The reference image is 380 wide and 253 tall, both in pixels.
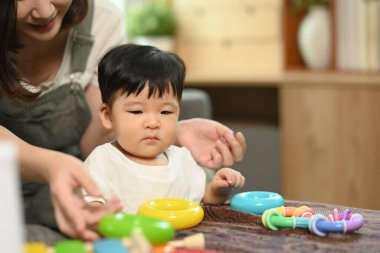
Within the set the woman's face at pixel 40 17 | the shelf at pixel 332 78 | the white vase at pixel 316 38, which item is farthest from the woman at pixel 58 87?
the white vase at pixel 316 38

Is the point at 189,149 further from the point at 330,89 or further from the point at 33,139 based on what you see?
the point at 330,89

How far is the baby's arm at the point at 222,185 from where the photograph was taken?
48.8 inches

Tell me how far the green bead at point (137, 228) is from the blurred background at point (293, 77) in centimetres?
181

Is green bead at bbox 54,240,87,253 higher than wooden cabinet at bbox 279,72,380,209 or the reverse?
higher

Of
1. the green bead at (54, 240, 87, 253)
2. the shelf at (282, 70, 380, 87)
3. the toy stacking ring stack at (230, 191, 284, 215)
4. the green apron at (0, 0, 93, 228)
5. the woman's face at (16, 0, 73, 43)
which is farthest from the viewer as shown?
the shelf at (282, 70, 380, 87)

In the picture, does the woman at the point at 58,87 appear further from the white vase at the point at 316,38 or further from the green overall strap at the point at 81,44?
the white vase at the point at 316,38

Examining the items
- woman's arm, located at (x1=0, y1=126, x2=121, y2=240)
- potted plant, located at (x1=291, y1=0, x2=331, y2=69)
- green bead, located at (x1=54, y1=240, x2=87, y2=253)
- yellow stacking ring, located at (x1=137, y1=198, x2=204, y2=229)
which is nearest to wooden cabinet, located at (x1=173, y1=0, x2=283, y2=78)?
potted plant, located at (x1=291, y1=0, x2=331, y2=69)

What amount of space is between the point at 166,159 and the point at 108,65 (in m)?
0.21

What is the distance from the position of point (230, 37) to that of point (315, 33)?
0.40m

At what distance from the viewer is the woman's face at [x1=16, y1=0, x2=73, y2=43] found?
1315 mm

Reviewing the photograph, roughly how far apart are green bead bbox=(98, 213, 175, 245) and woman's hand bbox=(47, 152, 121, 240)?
25mm

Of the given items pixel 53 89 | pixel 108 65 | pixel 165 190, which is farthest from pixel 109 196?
pixel 53 89

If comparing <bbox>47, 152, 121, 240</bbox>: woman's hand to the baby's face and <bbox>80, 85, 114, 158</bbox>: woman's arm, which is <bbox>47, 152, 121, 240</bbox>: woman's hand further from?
<bbox>80, 85, 114, 158</bbox>: woman's arm

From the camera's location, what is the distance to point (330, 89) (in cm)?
269
